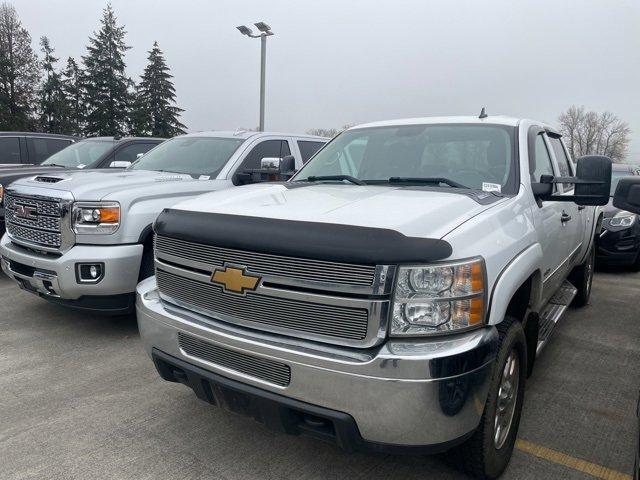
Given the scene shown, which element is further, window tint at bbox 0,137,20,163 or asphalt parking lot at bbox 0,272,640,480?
window tint at bbox 0,137,20,163

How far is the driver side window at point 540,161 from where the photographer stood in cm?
348

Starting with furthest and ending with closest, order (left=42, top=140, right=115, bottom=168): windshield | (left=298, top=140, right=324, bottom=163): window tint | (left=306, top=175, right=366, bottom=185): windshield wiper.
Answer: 1. (left=42, top=140, right=115, bottom=168): windshield
2. (left=298, top=140, right=324, bottom=163): window tint
3. (left=306, top=175, right=366, bottom=185): windshield wiper

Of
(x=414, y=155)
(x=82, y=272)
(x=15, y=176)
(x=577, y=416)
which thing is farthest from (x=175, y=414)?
(x=15, y=176)

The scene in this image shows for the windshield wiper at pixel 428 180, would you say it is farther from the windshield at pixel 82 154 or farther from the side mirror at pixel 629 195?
the windshield at pixel 82 154

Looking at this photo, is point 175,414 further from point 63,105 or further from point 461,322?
point 63,105

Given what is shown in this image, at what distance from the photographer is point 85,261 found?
4.24m

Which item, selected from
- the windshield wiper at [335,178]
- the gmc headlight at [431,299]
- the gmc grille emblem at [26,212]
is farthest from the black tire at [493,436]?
the gmc grille emblem at [26,212]

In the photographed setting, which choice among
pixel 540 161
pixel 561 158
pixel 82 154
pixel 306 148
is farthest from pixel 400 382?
pixel 82 154

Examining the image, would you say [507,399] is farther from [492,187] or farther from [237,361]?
[237,361]

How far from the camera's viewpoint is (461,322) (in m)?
2.11

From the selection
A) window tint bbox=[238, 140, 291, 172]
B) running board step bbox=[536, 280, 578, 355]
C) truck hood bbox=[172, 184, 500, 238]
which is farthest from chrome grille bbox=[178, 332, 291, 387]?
window tint bbox=[238, 140, 291, 172]

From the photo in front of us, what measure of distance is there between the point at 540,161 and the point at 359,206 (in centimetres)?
188

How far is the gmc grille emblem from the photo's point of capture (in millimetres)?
4598

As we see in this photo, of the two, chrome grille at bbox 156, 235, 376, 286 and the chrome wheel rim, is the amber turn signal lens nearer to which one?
chrome grille at bbox 156, 235, 376, 286
